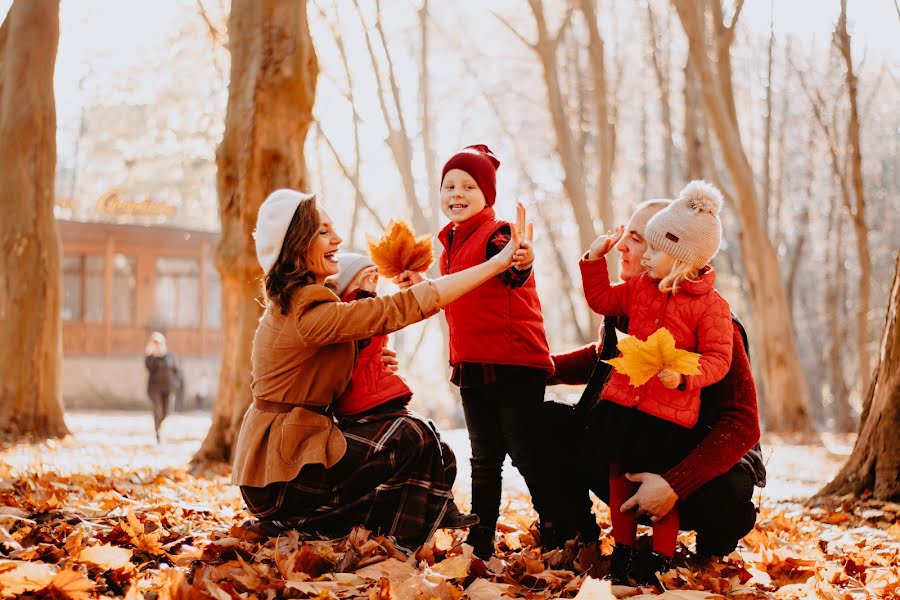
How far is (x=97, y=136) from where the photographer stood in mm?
38750

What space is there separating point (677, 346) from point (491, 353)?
85cm

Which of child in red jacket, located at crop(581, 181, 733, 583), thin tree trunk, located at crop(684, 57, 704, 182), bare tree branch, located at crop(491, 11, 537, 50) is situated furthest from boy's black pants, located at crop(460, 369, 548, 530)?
thin tree trunk, located at crop(684, 57, 704, 182)

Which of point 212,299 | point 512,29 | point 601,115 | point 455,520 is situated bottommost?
point 455,520

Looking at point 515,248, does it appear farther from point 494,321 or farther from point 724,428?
point 724,428

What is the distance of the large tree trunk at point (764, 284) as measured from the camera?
49.3ft

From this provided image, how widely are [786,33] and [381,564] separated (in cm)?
2097

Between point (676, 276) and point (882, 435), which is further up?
point (676, 276)

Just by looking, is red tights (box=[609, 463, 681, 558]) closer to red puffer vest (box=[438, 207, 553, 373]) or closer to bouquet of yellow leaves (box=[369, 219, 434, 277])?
red puffer vest (box=[438, 207, 553, 373])

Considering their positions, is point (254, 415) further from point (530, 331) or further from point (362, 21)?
point (362, 21)

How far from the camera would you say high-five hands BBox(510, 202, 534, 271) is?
4016 millimetres

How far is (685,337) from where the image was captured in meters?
3.80

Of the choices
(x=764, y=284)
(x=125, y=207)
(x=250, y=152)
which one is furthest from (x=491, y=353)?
(x=125, y=207)

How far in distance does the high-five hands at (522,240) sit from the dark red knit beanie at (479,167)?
1.43 feet

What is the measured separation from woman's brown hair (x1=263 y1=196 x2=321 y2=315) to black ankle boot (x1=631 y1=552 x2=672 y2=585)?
5.71 ft
